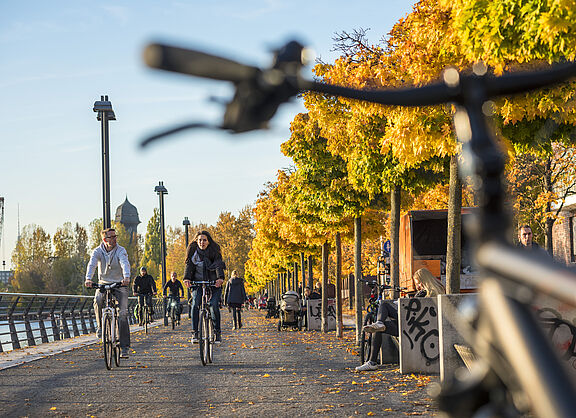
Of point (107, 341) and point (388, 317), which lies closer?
point (107, 341)

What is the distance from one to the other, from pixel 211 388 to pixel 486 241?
8.42 m

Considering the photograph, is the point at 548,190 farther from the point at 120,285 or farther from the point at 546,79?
the point at 546,79

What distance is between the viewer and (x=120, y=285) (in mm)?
11531

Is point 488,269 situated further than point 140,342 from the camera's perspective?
No

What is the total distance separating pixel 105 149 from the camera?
2448 cm

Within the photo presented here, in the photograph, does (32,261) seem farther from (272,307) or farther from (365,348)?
(365,348)

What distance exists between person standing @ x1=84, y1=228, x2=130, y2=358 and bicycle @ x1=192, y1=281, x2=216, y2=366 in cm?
99

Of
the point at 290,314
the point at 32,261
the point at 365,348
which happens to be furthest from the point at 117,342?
the point at 32,261

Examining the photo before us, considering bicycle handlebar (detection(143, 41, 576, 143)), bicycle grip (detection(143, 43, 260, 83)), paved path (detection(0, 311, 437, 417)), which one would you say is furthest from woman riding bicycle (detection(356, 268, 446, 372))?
bicycle grip (detection(143, 43, 260, 83))

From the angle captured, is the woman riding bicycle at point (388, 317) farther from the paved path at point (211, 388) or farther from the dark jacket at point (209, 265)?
the dark jacket at point (209, 265)

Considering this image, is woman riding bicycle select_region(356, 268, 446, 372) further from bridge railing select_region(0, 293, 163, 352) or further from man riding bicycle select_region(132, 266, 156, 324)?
man riding bicycle select_region(132, 266, 156, 324)

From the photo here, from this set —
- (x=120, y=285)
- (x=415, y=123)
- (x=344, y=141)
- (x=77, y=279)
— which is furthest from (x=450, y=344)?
(x=77, y=279)

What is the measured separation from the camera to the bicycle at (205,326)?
11.4 m

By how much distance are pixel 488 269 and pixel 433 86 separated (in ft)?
1.03
